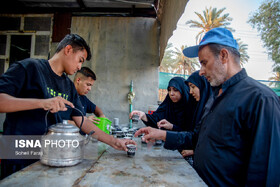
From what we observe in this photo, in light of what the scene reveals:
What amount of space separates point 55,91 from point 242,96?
173 cm

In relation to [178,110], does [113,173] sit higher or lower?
lower

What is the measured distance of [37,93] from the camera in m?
1.68

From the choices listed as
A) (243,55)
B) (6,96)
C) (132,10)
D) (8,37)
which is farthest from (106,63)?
(243,55)

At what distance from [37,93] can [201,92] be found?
2.33 m

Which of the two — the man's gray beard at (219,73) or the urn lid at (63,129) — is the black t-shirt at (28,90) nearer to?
the urn lid at (63,129)

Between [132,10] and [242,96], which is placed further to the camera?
[132,10]

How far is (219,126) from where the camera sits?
4.78 ft

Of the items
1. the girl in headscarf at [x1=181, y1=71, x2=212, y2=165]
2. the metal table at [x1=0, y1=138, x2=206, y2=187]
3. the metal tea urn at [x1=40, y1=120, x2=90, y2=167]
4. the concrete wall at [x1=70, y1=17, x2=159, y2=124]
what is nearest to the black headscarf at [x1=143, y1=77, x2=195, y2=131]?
the girl in headscarf at [x1=181, y1=71, x2=212, y2=165]

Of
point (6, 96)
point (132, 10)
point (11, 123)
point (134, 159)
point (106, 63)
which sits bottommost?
point (134, 159)

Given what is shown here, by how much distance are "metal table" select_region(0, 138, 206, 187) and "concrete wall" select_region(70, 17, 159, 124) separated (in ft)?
12.5

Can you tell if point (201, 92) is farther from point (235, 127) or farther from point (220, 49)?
point (235, 127)

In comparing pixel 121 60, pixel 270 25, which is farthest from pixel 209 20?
pixel 121 60

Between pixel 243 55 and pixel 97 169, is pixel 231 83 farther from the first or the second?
pixel 243 55

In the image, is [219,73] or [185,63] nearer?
[219,73]
